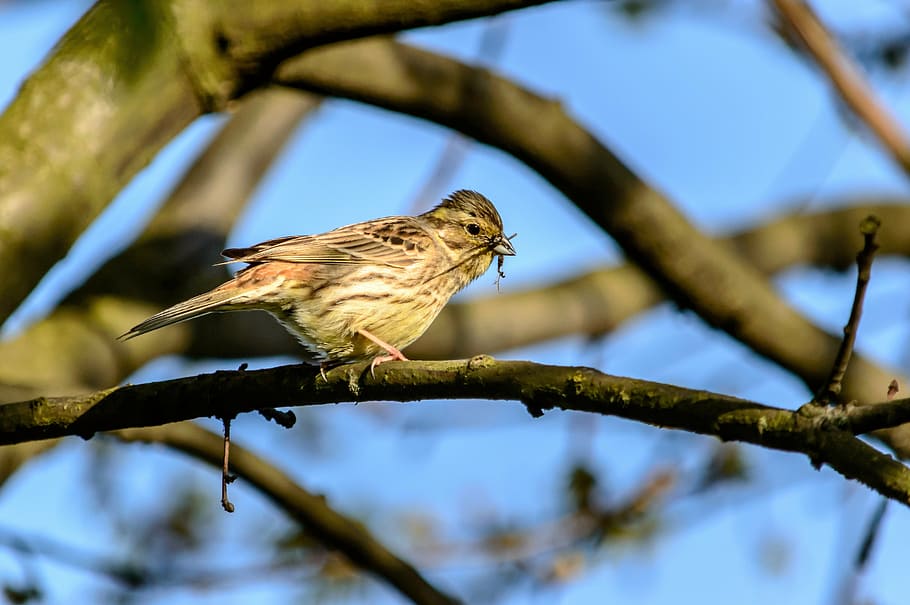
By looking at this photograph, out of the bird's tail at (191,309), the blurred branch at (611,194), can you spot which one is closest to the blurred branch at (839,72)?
the blurred branch at (611,194)

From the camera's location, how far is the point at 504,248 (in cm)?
618

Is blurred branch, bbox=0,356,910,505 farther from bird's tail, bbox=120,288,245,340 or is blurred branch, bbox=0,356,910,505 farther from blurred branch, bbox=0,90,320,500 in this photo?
blurred branch, bbox=0,90,320,500

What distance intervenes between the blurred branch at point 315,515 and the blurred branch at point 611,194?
2100 mm

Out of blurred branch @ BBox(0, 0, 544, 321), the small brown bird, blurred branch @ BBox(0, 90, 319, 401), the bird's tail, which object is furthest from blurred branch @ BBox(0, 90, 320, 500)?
the small brown bird

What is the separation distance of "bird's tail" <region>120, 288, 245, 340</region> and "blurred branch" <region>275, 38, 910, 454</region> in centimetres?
154

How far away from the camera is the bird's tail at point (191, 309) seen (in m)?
4.83

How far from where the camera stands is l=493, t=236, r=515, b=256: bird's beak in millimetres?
6145

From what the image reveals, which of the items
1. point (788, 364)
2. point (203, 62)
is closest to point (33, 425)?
point (203, 62)

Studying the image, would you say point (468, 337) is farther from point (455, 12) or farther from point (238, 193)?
point (455, 12)

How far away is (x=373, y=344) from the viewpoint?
5637 mm

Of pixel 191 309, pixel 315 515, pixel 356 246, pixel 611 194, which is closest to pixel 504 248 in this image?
pixel 611 194

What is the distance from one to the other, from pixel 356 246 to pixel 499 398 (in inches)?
A: 106

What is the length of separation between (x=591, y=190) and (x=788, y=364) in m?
1.47

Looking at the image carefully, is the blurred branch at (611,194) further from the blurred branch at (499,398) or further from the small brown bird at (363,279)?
the blurred branch at (499,398)
